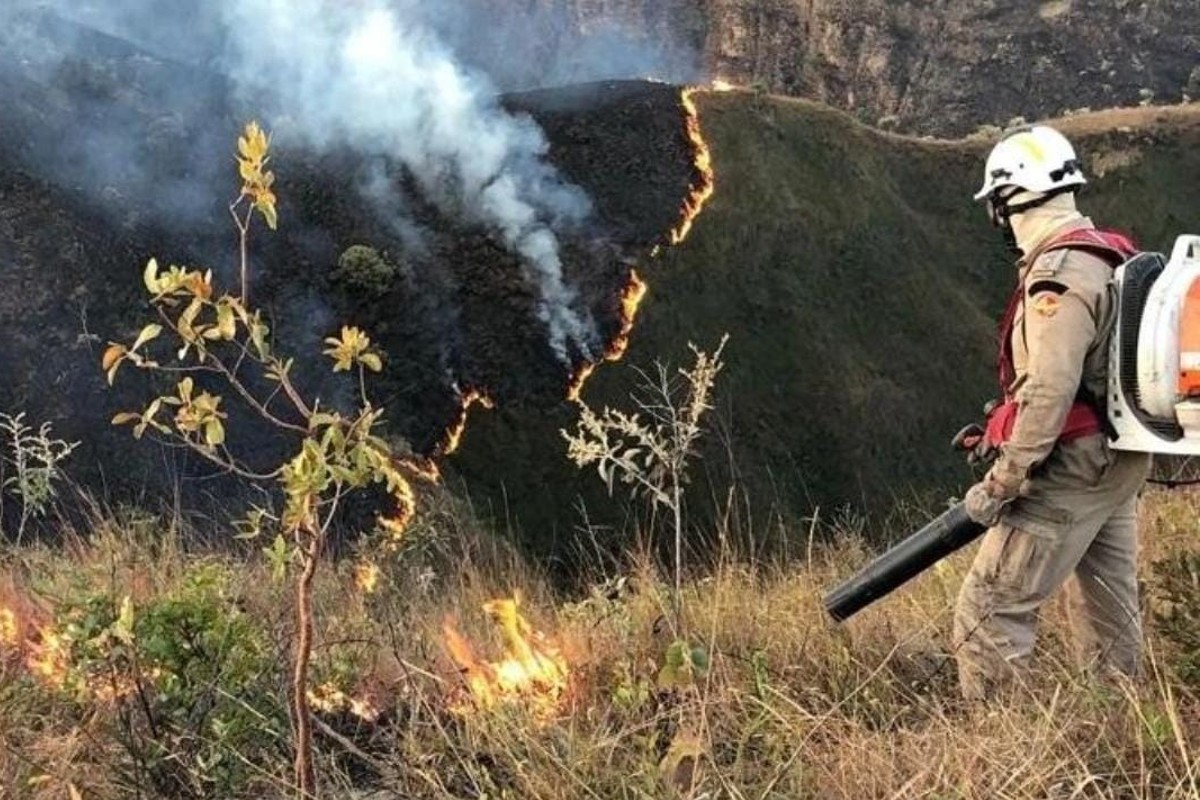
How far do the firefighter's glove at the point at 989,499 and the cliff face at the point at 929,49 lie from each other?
79.1m

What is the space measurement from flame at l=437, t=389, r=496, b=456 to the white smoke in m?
2.99

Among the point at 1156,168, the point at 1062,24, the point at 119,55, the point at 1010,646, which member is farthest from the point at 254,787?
the point at 1062,24

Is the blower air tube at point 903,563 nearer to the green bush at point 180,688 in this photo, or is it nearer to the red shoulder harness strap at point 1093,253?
the red shoulder harness strap at point 1093,253

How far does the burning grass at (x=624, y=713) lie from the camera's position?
286cm

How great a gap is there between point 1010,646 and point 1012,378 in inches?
42.4

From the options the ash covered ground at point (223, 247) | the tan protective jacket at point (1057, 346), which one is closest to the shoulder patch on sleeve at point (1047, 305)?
the tan protective jacket at point (1057, 346)

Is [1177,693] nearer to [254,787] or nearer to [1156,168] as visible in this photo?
[254,787]

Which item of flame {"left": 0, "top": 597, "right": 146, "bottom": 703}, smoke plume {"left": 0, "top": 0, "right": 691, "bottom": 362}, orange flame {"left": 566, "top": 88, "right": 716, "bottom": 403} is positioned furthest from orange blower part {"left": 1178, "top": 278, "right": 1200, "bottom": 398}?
smoke plume {"left": 0, "top": 0, "right": 691, "bottom": 362}

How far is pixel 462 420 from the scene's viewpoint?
30.5 metres

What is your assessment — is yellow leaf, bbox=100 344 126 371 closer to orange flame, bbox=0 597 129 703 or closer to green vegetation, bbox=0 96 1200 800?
green vegetation, bbox=0 96 1200 800

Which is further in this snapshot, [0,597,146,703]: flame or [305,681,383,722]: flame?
[305,681,383,722]: flame

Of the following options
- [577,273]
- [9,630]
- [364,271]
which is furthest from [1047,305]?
[577,273]

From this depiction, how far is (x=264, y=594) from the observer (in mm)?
5125

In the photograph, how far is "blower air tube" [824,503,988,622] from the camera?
4266mm
